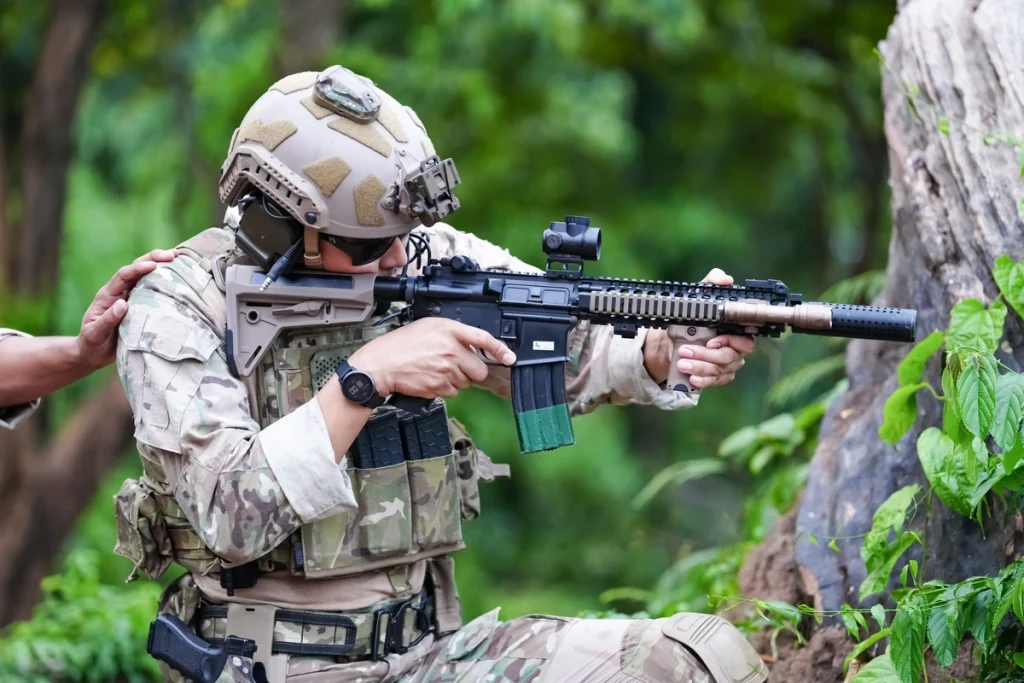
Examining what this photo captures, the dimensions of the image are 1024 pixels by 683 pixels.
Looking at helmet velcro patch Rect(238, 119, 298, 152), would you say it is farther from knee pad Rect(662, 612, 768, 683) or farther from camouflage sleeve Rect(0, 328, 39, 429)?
knee pad Rect(662, 612, 768, 683)

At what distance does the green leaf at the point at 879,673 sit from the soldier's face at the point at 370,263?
67.8 inches

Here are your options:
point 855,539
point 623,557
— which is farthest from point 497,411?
point 855,539

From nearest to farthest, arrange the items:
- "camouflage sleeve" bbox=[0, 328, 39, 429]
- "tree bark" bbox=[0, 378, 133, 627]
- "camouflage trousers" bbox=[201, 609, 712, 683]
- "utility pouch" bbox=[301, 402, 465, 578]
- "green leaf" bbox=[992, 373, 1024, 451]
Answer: "green leaf" bbox=[992, 373, 1024, 451], "camouflage trousers" bbox=[201, 609, 712, 683], "utility pouch" bbox=[301, 402, 465, 578], "camouflage sleeve" bbox=[0, 328, 39, 429], "tree bark" bbox=[0, 378, 133, 627]

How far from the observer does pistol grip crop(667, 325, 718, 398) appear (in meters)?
3.42

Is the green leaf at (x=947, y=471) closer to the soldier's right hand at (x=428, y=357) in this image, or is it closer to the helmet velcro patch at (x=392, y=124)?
the soldier's right hand at (x=428, y=357)

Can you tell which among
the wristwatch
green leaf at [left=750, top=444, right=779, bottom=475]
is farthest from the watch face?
green leaf at [left=750, top=444, right=779, bottom=475]

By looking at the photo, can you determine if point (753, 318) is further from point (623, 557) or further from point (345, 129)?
point (623, 557)

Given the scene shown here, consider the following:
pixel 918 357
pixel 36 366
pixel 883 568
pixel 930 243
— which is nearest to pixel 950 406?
pixel 918 357

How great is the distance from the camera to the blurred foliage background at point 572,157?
9.23 m

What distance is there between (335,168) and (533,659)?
4.79ft

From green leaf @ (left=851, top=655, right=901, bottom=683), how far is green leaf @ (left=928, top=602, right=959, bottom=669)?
0.15 meters

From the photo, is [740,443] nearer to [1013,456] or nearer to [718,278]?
[718,278]

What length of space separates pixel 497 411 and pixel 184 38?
13.5ft

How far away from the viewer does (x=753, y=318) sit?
3303mm
